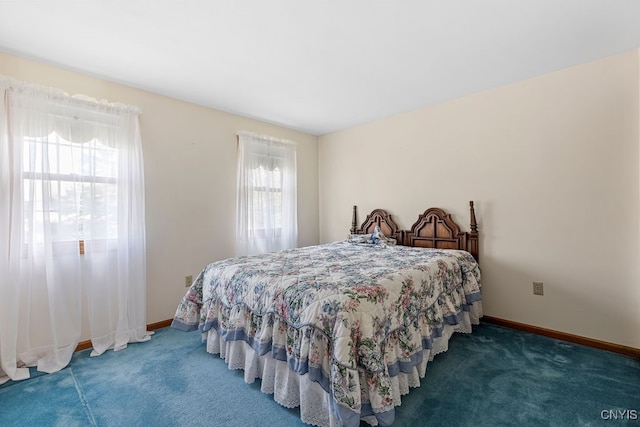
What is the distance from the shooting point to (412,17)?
187 centimetres

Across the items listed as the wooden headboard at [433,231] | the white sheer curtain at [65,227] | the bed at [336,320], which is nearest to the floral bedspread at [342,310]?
the bed at [336,320]

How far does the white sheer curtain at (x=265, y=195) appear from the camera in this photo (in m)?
3.64

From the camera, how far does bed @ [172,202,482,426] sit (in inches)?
56.7

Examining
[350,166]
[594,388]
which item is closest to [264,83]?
[350,166]

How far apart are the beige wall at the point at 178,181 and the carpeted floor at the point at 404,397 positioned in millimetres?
739

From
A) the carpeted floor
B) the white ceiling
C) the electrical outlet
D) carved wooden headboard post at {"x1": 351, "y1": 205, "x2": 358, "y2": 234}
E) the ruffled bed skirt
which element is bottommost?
the carpeted floor

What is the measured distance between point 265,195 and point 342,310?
2663 millimetres

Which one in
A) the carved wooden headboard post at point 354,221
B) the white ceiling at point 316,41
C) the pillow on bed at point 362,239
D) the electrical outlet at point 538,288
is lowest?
the electrical outlet at point 538,288

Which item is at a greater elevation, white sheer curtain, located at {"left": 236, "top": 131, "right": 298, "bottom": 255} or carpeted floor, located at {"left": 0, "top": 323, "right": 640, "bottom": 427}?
white sheer curtain, located at {"left": 236, "top": 131, "right": 298, "bottom": 255}

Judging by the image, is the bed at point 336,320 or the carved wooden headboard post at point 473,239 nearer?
the bed at point 336,320

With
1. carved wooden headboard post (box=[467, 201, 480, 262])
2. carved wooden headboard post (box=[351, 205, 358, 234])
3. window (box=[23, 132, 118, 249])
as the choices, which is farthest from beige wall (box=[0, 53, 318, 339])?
carved wooden headboard post (box=[467, 201, 480, 262])

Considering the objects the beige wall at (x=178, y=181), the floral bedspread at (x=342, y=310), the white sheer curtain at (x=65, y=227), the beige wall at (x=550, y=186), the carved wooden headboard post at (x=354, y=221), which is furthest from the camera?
the carved wooden headboard post at (x=354, y=221)

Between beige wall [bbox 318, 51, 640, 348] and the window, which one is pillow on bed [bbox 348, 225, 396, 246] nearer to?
beige wall [bbox 318, 51, 640, 348]

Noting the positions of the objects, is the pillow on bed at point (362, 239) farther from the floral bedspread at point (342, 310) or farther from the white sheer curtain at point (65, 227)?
the white sheer curtain at point (65, 227)
